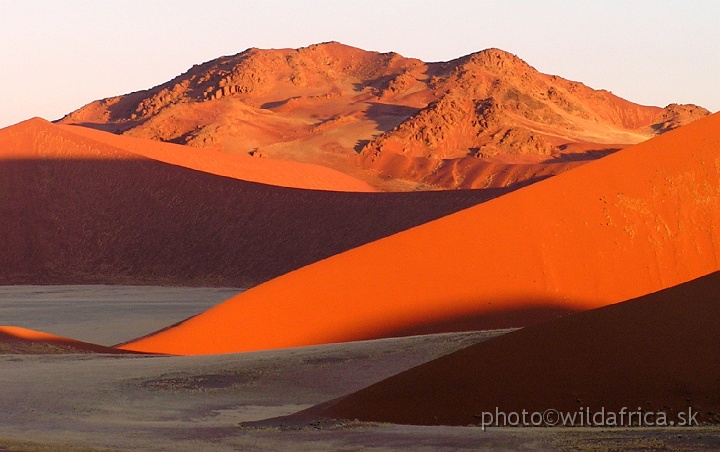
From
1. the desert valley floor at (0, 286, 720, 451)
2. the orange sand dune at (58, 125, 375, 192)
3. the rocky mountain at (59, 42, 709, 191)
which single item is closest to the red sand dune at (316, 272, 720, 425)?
the desert valley floor at (0, 286, 720, 451)

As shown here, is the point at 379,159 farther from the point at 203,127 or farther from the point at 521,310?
the point at 521,310

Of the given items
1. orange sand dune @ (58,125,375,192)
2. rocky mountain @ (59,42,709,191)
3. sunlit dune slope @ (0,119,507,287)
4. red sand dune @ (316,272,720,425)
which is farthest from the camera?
rocky mountain @ (59,42,709,191)

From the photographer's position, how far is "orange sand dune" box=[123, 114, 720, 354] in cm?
2392

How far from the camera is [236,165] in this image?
75438mm

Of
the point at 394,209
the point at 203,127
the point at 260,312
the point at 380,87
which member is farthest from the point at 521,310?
the point at 380,87

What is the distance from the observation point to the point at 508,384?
1141 centimetres

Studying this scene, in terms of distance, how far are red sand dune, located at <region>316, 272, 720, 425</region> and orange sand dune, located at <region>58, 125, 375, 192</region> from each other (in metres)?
56.9

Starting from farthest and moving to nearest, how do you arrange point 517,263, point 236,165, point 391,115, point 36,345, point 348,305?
point 391,115 → point 236,165 → point 348,305 → point 517,263 → point 36,345

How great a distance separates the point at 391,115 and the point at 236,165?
128 ft

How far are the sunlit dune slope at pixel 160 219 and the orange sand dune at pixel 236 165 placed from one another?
832 cm

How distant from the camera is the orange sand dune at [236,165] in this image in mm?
70250

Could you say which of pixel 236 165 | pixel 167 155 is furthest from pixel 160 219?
pixel 236 165

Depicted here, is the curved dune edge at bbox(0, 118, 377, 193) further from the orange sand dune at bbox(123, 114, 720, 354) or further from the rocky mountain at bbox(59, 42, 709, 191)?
the orange sand dune at bbox(123, 114, 720, 354)

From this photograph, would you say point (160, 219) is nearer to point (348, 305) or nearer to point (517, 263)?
point (348, 305)
